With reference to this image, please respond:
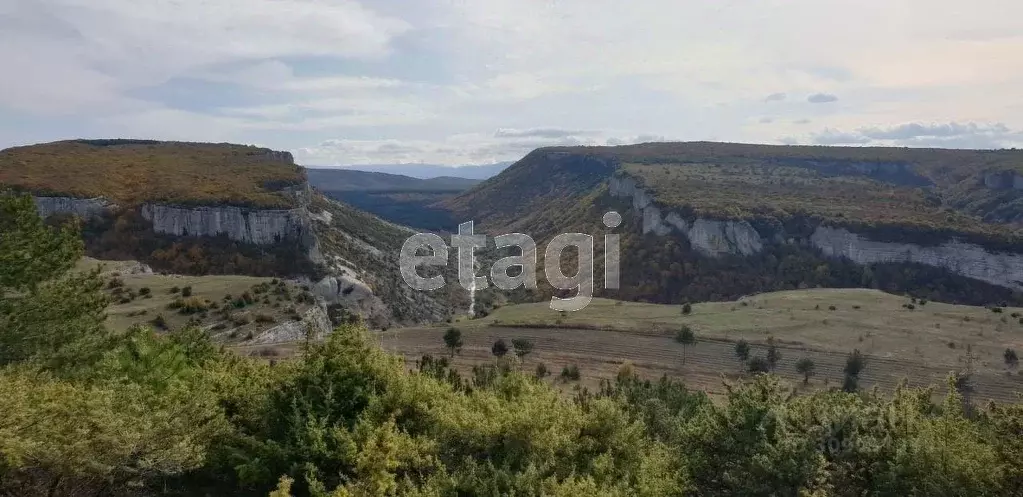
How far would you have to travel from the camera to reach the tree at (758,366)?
47938mm

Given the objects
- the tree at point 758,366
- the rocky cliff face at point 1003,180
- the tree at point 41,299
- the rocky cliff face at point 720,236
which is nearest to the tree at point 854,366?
the tree at point 758,366

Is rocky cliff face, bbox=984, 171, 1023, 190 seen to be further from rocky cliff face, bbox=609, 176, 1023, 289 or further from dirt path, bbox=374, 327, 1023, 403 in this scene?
dirt path, bbox=374, 327, 1023, 403

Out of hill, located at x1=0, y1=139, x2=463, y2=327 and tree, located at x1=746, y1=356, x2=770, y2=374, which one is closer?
tree, located at x1=746, y1=356, x2=770, y2=374

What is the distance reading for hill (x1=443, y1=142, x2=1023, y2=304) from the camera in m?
98.1

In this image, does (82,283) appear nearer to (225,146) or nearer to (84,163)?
(84,163)

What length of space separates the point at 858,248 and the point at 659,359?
67.7m

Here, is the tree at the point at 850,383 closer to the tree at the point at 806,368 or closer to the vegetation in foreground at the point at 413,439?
the tree at the point at 806,368

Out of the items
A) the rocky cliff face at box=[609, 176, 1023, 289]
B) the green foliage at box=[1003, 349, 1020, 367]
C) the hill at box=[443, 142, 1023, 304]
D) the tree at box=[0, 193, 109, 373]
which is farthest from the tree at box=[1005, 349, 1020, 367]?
the tree at box=[0, 193, 109, 373]

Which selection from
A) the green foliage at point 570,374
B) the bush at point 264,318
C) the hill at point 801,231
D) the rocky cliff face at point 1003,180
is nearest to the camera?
the green foliage at point 570,374

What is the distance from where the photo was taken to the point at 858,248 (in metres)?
104

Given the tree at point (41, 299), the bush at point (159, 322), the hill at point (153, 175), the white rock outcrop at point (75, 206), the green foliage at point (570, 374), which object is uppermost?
the hill at point (153, 175)

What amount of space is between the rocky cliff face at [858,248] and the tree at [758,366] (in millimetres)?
60916

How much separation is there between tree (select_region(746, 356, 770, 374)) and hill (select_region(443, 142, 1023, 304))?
4754cm

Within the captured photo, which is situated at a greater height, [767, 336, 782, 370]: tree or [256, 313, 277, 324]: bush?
[256, 313, 277, 324]: bush
